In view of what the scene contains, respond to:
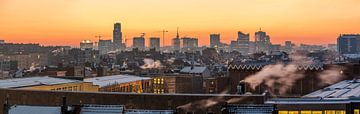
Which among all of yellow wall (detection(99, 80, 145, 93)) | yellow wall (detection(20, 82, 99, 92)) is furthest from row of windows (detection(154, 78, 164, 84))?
yellow wall (detection(20, 82, 99, 92))

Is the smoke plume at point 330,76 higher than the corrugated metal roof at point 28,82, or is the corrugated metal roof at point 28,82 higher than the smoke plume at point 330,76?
the smoke plume at point 330,76

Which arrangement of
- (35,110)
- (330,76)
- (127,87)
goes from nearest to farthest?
1. (35,110)
2. (330,76)
3. (127,87)

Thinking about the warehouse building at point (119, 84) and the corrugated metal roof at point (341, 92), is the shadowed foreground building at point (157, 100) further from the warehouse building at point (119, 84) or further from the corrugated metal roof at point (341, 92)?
the warehouse building at point (119, 84)

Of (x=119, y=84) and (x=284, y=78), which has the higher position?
(x=284, y=78)

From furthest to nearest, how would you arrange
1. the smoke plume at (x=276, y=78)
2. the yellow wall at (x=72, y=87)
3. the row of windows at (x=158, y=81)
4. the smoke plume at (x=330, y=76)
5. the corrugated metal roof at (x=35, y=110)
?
the row of windows at (x=158, y=81) → the smoke plume at (x=276, y=78) → the smoke plume at (x=330, y=76) → the yellow wall at (x=72, y=87) → the corrugated metal roof at (x=35, y=110)

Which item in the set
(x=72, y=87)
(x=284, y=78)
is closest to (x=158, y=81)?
(x=72, y=87)

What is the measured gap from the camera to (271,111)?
108ft

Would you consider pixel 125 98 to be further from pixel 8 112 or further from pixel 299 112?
pixel 299 112

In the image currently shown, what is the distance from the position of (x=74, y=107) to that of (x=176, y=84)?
87035mm

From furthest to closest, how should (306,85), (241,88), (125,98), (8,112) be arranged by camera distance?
(306,85) → (241,88) → (125,98) → (8,112)

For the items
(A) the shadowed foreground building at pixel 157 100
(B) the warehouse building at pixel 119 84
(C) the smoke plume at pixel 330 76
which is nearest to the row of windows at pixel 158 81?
(B) the warehouse building at pixel 119 84

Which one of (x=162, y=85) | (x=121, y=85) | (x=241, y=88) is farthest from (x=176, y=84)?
(x=241, y=88)

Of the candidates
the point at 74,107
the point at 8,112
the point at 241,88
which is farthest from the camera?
the point at 241,88

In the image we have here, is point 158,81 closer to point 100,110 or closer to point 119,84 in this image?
point 119,84
